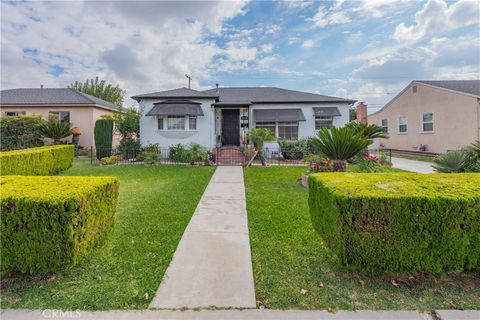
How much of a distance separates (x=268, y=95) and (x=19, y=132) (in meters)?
19.2

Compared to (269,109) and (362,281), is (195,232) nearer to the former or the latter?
(362,281)

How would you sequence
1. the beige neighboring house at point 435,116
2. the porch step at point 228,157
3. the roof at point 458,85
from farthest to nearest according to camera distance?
the roof at point 458,85
the beige neighboring house at point 435,116
the porch step at point 228,157

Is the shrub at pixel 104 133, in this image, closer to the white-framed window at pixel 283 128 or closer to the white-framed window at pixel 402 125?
the white-framed window at pixel 283 128

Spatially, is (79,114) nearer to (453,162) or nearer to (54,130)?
(54,130)

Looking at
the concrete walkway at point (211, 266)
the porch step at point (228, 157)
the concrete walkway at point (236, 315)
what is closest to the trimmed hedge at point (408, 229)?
the concrete walkway at point (236, 315)

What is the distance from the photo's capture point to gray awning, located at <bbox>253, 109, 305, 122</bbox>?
1856cm

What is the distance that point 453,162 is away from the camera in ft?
21.5

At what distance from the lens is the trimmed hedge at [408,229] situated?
9.73 ft

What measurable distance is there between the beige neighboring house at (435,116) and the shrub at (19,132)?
30.2 m

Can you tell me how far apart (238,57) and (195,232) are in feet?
52.7

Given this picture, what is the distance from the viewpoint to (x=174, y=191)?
8.43 meters

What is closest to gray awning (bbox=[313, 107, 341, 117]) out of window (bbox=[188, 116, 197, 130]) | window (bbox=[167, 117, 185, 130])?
window (bbox=[188, 116, 197, 130])

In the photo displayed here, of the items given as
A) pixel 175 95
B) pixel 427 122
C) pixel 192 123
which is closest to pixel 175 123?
pixel 192 123

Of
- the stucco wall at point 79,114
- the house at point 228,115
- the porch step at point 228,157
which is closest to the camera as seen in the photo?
the porch step at point 228,157
